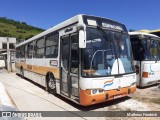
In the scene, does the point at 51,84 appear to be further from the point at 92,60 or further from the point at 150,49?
the point at 150,49

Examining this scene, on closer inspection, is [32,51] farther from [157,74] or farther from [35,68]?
[157,74]

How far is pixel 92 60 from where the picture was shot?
6203mm

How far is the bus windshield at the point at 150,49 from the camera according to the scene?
9.46m

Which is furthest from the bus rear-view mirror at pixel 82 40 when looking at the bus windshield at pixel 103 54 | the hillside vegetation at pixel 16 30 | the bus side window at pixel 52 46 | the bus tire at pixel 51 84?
the hillside vegetation at pixel 16 30

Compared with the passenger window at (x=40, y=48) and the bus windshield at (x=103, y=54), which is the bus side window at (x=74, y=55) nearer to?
the bus windshield at (x=103, y=54)

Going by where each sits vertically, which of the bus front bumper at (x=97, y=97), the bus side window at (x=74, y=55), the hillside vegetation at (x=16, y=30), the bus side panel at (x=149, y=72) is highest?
the hillside vegetation at (x=16, y=30)

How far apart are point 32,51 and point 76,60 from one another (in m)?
6.36

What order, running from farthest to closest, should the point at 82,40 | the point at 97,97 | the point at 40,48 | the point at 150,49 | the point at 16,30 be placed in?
the point at 16,30 < the point at 40,48 < the point at 150,49 < the point at 97,97 < the point at 82,40

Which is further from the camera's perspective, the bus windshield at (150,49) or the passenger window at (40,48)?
the passenger window at (40,48)

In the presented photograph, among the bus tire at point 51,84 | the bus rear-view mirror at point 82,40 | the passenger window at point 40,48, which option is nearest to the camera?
the bus rear-view mirror at point 82,40

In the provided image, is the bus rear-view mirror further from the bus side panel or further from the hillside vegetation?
the hillside vegetation

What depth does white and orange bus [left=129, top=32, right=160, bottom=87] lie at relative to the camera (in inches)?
367

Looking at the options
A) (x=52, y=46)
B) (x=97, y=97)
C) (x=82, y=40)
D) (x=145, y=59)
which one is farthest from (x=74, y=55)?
(x=145, y=59)

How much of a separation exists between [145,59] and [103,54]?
3644 millimetres
